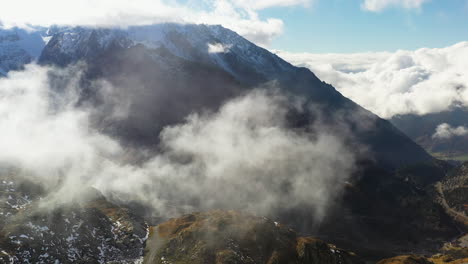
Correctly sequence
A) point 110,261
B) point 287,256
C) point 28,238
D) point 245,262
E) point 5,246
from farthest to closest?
point 287,256
point 245,262
point 110,261
point 28,238
point 5,246

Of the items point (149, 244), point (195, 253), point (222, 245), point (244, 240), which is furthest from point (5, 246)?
point (244, 240)

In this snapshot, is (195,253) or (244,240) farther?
(244,240)

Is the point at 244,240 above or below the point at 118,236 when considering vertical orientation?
above

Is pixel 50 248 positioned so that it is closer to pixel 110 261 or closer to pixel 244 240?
pixel 110 261

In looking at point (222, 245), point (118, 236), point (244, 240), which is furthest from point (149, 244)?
point (244, 240)

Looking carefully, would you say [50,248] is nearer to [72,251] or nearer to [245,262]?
[72,251]

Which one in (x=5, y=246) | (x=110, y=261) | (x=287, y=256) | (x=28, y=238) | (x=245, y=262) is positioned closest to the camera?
(x=5, y=246)
